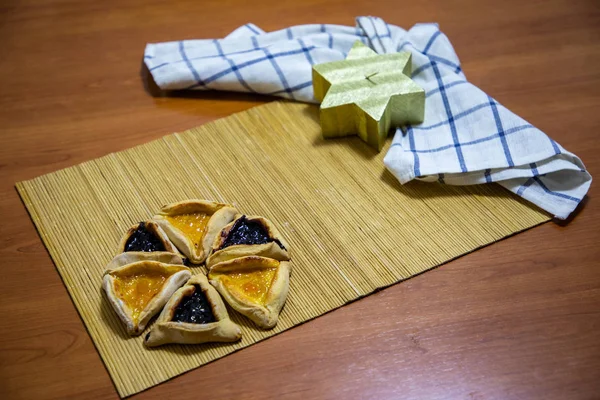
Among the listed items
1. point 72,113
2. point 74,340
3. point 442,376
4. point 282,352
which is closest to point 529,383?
point 442,376

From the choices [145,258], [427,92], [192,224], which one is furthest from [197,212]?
[427,92]

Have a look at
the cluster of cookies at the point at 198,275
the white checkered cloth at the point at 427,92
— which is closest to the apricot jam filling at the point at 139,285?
the cluster of cookies at the point at 198,275

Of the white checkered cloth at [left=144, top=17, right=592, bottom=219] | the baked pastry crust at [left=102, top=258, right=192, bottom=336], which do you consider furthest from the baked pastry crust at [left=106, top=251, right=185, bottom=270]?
the white checkered cloth at [left=144, top=17, right=592, bottom=219]

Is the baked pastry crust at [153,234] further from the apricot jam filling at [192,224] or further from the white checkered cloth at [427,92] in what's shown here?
the white checkered cloth at [427,92]

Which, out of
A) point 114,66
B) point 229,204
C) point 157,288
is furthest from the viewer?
point 114,66

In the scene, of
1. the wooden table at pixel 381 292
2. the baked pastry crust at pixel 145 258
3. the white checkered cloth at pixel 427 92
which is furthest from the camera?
the white checkered cloth at pixel 427 92

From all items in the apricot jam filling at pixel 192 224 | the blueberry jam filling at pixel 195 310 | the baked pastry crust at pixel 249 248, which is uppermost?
the baked pastry crust at pixel 249 248

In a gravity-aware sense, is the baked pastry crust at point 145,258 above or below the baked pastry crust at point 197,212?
below

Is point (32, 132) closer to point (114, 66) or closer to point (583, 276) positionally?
point (114, 66)
